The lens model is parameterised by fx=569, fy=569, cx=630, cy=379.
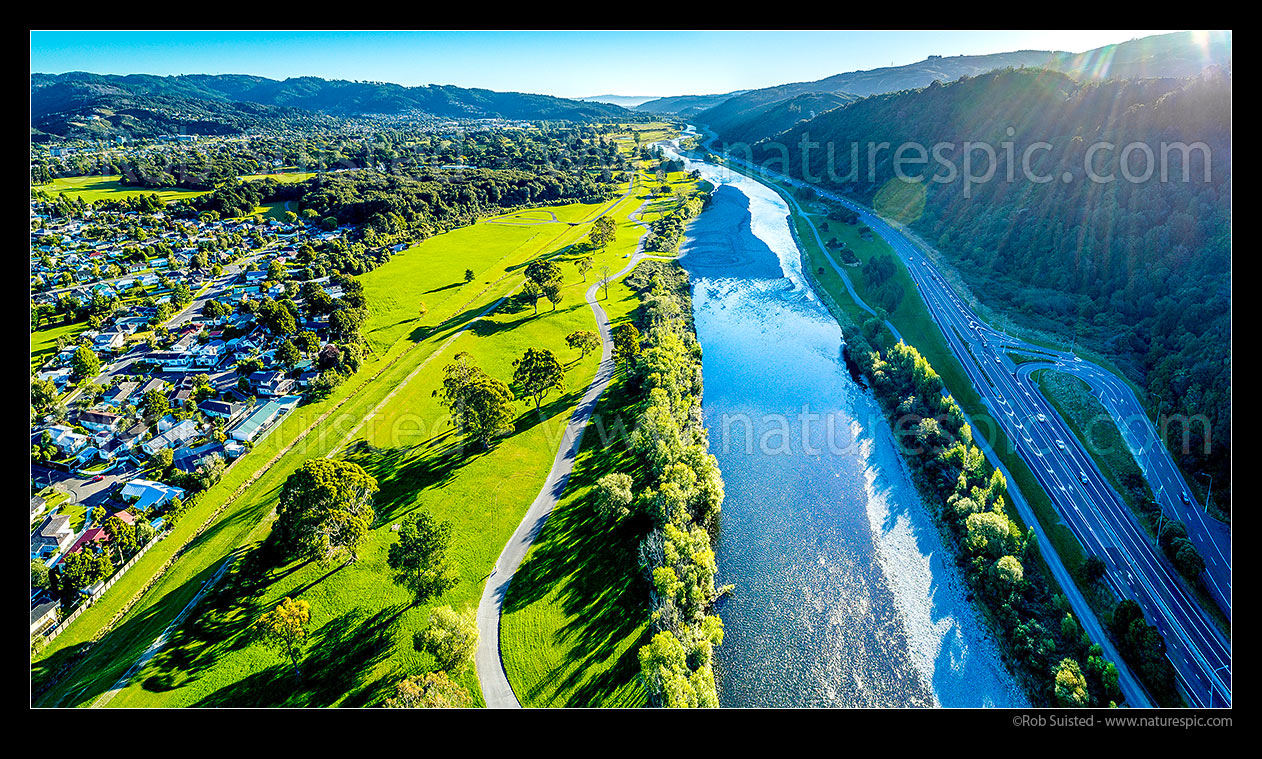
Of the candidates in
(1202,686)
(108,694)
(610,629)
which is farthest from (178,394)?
(1202,686)

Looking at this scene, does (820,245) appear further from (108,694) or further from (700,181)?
(108,694)

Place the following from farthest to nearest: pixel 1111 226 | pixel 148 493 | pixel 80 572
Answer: pixel 1111 226
pixel 148 493
pixel 80 572

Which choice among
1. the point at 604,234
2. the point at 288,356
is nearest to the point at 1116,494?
the point at 288,356

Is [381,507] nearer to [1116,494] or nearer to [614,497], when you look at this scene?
[614,497]

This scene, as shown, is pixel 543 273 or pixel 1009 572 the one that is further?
pixel 543 273

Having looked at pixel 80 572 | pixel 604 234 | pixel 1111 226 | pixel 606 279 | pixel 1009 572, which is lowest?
pixel 80 572

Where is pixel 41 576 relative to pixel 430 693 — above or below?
above
